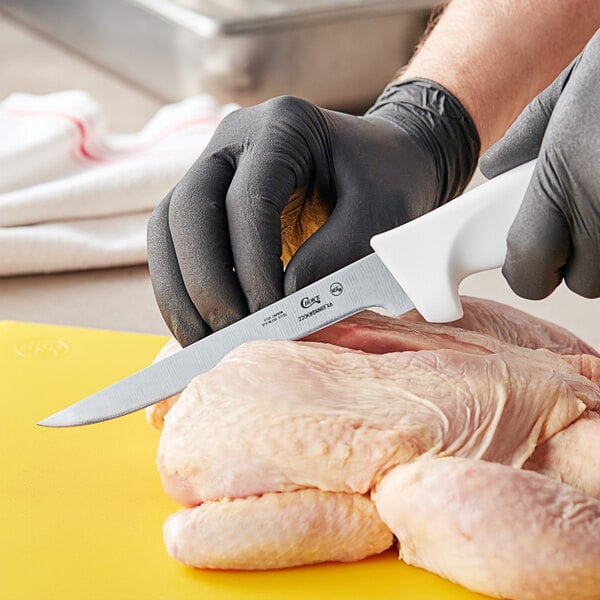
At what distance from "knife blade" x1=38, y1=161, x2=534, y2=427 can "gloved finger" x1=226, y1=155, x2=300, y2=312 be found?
5 cm

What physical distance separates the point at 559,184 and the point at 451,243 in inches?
7.2

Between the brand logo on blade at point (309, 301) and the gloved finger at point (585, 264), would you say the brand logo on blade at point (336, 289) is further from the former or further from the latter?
the gloved finger at point (585, 264)

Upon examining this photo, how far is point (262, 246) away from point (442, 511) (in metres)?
0.53

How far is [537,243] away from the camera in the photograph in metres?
1.45

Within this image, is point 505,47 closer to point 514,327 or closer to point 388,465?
point 514,327

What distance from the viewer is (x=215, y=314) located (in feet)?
5.38

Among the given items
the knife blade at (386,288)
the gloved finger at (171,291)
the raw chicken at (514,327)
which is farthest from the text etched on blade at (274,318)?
the raw chicken at (514,327)

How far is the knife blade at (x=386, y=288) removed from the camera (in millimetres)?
1476

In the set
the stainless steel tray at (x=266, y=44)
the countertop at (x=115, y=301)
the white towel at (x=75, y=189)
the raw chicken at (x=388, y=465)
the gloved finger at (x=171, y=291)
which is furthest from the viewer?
the stainless steel tray at (x=266, y=44)

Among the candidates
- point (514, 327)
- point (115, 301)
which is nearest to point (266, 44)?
point (115, 301)

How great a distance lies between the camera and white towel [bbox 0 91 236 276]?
2.64 meters

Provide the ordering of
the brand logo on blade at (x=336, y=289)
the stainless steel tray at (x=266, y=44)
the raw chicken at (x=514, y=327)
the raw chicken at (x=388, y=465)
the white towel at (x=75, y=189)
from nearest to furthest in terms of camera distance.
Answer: the raw chicken at (x=388, y=465) → the brand logo on blade at (x=336, y=289) → the raw chicken at (x=514, y=327) → the white towel at (x=75, y=189) → the stainless steel tray at (x=266, y=44)

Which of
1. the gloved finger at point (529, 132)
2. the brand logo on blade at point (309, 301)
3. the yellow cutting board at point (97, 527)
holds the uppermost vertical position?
the gloved finger at point (529, 132)

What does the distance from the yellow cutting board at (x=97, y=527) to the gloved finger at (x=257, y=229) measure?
0.37 meters
